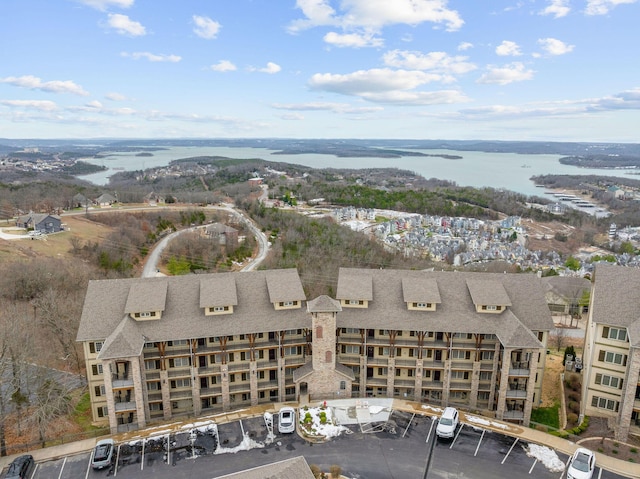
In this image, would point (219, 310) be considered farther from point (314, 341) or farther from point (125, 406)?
point (125, 406)

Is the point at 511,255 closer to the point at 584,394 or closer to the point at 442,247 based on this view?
the point at 442,247

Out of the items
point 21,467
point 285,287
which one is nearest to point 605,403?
point 285,287

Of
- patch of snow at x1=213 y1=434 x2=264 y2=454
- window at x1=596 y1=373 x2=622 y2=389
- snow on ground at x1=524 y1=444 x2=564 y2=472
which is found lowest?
patch of snow at x1=213 y1=434 x2=264 y2=454

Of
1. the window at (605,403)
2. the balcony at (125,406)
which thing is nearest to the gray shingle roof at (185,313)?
the balcony at (125,406)

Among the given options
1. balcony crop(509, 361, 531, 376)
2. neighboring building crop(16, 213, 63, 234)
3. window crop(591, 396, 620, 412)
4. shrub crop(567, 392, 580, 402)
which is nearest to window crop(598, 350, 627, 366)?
window crop(591, 396, 620, 412)

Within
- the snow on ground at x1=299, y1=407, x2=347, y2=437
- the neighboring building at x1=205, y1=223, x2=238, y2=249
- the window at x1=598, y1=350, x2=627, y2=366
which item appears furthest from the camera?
the neighboring building at x1=205, y1=223, x2=238, y2=249

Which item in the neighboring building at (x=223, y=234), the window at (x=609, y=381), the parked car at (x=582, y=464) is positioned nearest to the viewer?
the parked car at (x=582, y=464)

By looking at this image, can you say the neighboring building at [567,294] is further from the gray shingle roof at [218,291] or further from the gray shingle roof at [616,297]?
the gray shingle roof at [218,291]

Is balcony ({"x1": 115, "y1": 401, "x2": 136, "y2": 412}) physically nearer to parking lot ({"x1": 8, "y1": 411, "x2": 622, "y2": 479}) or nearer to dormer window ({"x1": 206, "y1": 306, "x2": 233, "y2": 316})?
parking lot ({"x1": 8, "y1": 411, "x2": 622, "y2": 479})
